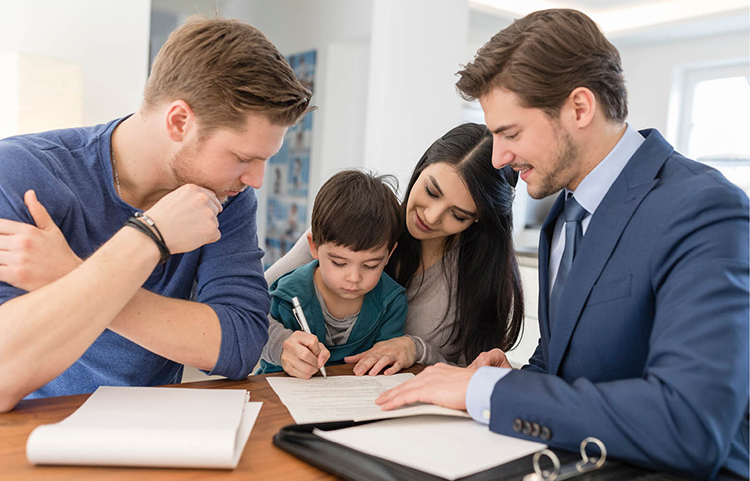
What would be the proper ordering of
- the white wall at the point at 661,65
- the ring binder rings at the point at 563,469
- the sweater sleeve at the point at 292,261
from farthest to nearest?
the white wall at the point at 661,65 → the sweater sleeve at the point at 292,261 → the ring binder rings at the point at 563,469

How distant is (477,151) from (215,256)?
0.87m

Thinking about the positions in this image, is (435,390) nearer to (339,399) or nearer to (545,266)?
(339,399)

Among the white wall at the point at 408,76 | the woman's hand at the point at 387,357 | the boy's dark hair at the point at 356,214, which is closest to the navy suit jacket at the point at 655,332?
the woman's hand at the point at 387,357

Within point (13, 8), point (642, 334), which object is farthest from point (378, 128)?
point (642, 334)

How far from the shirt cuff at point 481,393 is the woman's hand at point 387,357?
0.42m

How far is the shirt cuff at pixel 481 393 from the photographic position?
1004mm

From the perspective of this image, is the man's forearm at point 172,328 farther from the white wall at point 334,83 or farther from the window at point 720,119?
the window at point 720,119

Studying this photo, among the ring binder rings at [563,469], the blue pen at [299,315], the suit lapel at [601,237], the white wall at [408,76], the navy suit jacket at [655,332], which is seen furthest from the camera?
the white wall at [408,76]

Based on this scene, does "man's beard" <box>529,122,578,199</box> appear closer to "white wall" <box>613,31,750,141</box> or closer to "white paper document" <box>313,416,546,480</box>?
"white paper document" <box>313,416,546,480</box>

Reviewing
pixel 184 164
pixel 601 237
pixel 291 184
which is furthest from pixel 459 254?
pixel 291 184

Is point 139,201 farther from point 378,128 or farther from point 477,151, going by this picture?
point 378,128


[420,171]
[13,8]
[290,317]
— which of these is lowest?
[290,317]

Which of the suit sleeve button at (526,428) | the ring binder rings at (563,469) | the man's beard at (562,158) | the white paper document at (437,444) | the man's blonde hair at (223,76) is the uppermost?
the man's blonde hair at (223,76)

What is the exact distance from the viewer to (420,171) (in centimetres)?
196
